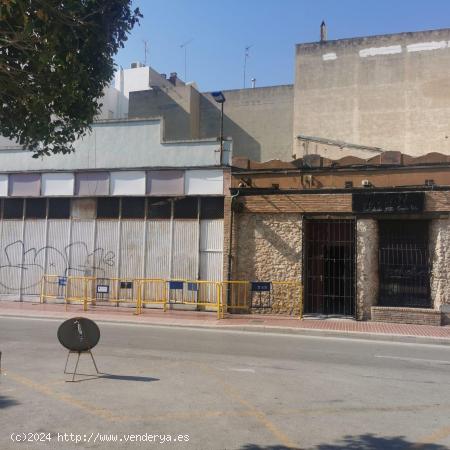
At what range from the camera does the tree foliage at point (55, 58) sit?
16.9ft

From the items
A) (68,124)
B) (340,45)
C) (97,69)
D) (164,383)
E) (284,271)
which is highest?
(340,45)

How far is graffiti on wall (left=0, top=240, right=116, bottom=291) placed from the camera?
19188mm

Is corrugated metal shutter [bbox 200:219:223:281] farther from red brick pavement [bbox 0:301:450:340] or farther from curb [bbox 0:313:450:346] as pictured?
curb [bbox 0:313:450:346]

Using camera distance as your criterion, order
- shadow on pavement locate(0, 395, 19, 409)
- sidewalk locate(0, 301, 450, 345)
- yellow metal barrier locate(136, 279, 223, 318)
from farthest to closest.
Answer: yellow metal barrier locate(136, 279, 223, 318) → sidewalk locate(0, 301, 450, 345) → shadow on pavement locate(0, 395, 19, 409)

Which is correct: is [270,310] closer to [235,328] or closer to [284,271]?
[284,271]

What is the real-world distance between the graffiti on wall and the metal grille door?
23.3ft

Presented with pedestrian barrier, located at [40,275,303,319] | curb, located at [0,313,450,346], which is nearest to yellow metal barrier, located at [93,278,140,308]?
pedestrian barrier, located at [40,275,303,319]

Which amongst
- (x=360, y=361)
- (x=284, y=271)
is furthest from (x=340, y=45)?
(x=360, y=361)

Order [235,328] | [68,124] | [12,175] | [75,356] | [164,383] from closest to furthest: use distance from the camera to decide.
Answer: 1. [68,124]
2. [164,383]
3. [75,356]
4. [235,328]
5. [12,175]

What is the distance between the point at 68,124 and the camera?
640 centimetres

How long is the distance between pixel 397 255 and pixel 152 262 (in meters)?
8.31

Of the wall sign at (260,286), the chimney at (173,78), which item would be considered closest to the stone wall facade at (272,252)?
the wall sign at (260,286)

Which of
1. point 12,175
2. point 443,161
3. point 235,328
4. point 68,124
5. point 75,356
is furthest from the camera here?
point 12,175

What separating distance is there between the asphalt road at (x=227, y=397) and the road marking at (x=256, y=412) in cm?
1
